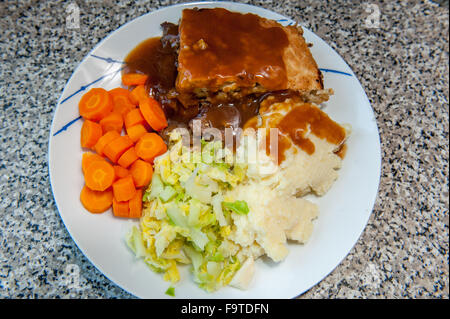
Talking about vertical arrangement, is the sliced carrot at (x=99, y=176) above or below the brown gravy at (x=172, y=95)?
below

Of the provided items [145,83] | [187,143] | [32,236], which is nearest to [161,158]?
[187,143]

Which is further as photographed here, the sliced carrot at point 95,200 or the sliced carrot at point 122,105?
the sliced carrot at point 122,105

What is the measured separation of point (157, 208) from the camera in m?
2.42

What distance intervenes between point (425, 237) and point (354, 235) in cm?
83

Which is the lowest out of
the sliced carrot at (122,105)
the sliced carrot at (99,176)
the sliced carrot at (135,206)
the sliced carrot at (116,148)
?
the sliced carrot at (135,206)

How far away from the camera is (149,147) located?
2.57 metres

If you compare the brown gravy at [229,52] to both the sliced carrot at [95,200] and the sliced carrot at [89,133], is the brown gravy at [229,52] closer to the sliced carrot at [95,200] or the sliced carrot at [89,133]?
the sliced carrot at [89,133]

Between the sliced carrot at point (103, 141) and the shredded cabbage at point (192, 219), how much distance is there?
358 millimetres

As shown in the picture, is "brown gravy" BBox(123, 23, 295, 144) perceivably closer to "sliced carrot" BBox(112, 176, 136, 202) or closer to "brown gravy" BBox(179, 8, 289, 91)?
"brown gravy" BBox(179, 8, 289, 91)

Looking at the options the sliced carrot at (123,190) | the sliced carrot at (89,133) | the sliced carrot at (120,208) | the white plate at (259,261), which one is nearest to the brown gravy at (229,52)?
the white plate at (259,261)

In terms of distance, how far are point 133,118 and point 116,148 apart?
10.9 inches

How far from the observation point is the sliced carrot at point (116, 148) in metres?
2.50

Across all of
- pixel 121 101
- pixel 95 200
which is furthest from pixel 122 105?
pixel 95 200

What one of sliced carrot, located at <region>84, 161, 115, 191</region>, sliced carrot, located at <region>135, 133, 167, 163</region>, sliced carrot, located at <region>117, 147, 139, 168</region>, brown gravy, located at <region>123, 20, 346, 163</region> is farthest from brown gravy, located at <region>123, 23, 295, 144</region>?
sliced carrot, located at <region>84, 161, 115, 191</region>
